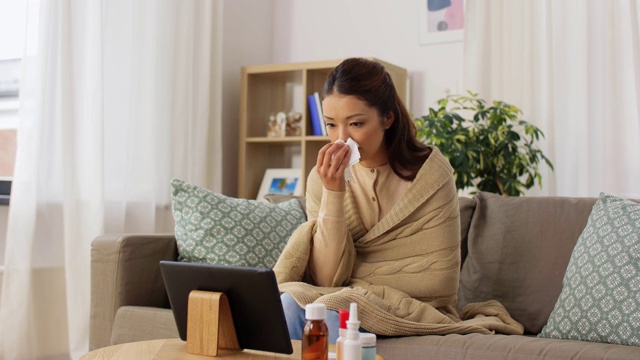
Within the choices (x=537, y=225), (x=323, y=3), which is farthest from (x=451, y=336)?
(x=323, y=3)

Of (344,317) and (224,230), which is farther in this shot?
(224,230)

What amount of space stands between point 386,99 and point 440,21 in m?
1.95

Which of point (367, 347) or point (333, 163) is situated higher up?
point (333, 163)

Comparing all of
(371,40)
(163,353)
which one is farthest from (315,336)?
(371,40)

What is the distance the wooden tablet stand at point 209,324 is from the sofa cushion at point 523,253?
1.06m

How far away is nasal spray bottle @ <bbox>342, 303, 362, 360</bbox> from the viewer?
1.27 m

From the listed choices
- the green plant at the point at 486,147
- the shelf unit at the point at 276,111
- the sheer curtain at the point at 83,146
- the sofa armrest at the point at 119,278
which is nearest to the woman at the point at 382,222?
the sofa armrest at the point at 119,278

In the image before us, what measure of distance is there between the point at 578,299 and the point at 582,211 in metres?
0.36

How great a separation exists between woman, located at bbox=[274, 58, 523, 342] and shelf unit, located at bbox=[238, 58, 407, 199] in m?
1.66

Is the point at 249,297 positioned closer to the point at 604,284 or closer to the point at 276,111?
the point at 604,284

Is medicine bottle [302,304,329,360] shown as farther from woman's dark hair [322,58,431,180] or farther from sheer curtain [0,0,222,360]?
sheer curtain [0,0,222,360]

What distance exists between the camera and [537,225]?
2346mm

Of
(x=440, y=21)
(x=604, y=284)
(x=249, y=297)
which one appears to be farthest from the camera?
(x=440, y=21)

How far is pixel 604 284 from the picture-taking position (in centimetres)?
199
